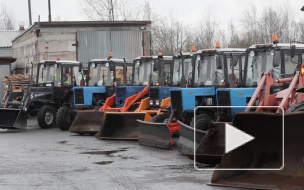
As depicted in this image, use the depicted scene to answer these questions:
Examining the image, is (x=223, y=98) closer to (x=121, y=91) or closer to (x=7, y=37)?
(x=121, y=91)

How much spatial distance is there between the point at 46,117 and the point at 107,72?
303 centimetres

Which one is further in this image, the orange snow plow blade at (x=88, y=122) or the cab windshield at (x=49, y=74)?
the cab windshield at (x=49, y=74)

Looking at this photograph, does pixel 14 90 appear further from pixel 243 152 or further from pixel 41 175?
pixel 243 152

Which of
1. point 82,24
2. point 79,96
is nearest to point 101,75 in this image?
point 79,96

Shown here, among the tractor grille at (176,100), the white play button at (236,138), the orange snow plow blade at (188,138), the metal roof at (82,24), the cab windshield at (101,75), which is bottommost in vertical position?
the orange snow plow blade at (188,138)

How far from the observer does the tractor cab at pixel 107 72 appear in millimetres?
22156

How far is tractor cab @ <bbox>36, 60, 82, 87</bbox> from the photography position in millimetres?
23844

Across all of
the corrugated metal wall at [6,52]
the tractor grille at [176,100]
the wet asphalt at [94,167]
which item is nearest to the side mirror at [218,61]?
the tractor grille at [176,100]

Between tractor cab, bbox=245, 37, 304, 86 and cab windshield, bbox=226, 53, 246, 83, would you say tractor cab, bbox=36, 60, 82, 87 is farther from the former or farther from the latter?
tractor cab, bbox=245, 37, 304, 86

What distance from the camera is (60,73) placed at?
2389 centimetres

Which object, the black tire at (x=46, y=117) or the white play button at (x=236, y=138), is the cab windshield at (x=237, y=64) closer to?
the white play button at (x=236, y=138)

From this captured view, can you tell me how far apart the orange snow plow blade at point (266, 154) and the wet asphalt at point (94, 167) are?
0.38 m

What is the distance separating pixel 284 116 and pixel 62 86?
16421 mm

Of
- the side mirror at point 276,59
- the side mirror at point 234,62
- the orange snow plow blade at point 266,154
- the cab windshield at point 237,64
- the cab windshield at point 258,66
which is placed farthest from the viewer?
the cab windshield at point 237,64
